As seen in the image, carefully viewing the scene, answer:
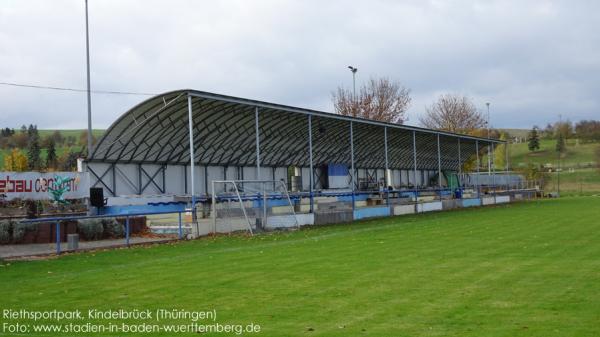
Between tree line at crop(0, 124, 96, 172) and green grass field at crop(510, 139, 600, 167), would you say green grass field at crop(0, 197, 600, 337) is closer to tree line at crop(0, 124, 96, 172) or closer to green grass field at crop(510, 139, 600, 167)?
tree line at crop(0, 124, 96, 172)

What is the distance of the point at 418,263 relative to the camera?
14.1 m

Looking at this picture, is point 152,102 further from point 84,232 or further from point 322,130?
point 322,130

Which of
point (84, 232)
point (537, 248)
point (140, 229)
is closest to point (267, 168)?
point (140, 229)

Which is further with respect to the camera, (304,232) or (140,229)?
(140,229)

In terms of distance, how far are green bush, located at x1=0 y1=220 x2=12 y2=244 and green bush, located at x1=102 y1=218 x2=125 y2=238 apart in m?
3.46

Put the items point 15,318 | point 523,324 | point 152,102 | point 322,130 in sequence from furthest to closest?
point 322,130
point 152,102
point 15,318
point 523,324

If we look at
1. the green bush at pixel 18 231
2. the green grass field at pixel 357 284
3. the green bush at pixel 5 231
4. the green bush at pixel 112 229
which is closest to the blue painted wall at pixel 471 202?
the green grass field at pixel 357 284

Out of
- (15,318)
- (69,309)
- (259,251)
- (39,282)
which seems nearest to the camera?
(15,318)

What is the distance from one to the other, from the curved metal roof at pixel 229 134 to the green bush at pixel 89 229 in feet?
15.6

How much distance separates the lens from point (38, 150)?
8462cm

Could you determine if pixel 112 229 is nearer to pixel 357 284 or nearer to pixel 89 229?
pixel 89 229

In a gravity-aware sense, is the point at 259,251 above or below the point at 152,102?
below

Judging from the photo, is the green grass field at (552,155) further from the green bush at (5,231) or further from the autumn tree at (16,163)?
the green bush at (5,231)

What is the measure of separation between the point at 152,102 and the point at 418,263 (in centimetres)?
1614
